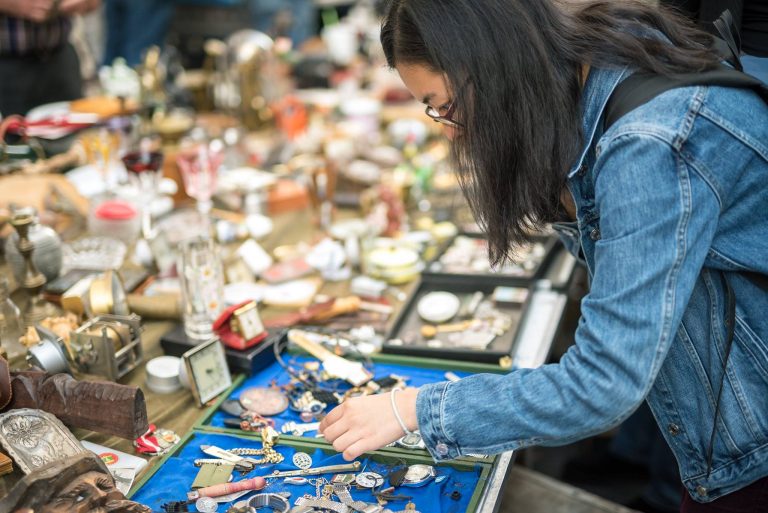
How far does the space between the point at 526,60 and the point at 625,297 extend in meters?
0.35

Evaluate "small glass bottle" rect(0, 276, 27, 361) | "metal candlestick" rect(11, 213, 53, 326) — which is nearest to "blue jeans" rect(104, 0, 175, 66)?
"metal candlestick" rect(11, 213, 53, 326)

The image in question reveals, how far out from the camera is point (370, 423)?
1146 millimetres

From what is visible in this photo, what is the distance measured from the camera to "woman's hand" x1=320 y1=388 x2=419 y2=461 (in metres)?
1.13

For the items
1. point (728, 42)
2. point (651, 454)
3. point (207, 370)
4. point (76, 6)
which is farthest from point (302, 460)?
point (76, 6)

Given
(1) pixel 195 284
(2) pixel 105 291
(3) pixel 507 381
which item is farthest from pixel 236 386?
(3) pixel 507 381

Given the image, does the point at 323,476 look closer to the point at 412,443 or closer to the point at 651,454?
the point at 412,443

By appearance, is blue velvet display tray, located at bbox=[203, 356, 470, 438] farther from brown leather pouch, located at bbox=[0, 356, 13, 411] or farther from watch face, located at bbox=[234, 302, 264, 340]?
brown leather pouch, located at bbox=[0, 356, 13, 411]

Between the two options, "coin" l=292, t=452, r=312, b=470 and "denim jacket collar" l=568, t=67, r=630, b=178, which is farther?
"coin" l=292, t=452, r=312, b=470

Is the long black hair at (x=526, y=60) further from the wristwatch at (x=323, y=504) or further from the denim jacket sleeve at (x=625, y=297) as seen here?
the wristwatch at (x=323, y=504)

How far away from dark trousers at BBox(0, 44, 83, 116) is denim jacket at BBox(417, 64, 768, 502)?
3.01 metres

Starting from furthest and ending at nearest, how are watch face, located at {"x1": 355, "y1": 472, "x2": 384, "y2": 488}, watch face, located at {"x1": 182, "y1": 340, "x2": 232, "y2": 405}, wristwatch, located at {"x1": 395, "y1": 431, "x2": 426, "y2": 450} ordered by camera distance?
watch face, located at {"x1": 182, "y1": 340, "x2": 232, "y2": 405}
wristwatch, located at {"x1": 395, "y1": 431, "x2": 426, "y2": 450}
watch face, located at {"x1": 355, "y1": 472, "x2": 384, "y2": 488}

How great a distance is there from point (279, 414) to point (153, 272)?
0.78 metres

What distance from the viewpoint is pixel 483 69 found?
1048 mm

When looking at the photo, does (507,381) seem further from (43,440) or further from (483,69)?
(43,440)
